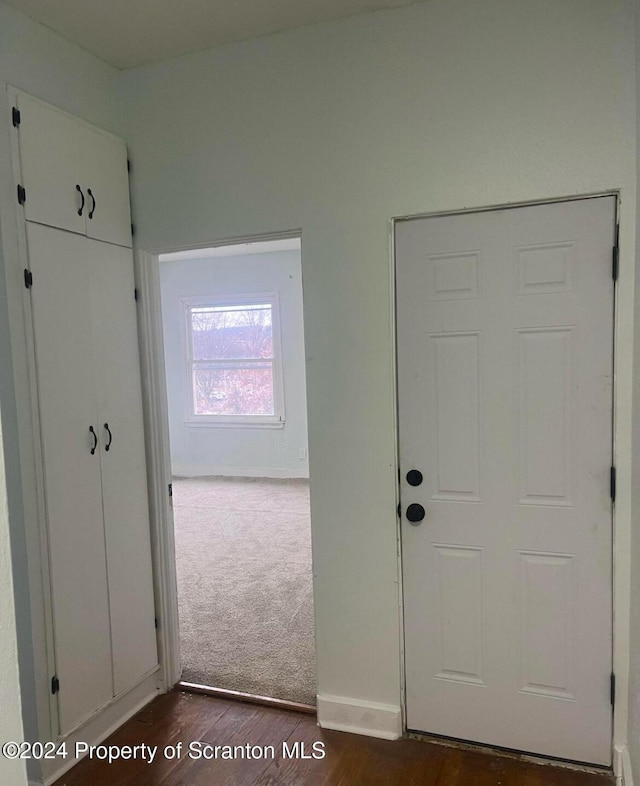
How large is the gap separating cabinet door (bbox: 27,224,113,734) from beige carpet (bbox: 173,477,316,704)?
0.66 metres

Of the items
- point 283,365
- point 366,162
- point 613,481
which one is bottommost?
point 613,481

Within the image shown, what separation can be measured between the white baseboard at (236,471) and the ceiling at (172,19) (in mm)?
5042

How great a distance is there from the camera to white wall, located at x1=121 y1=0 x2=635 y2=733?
6.43ft

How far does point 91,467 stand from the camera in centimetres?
236

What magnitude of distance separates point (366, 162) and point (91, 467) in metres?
1.64

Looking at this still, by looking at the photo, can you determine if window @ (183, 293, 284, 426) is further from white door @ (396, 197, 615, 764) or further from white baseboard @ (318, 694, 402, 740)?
white door @ (396, 197, 615, 764)

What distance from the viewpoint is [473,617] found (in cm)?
222

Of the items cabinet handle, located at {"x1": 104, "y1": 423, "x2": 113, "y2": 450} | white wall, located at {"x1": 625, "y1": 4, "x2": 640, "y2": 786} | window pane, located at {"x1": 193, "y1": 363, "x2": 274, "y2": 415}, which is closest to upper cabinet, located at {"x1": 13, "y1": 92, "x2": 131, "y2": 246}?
cabinet handle, located at {"x1": 104, "y1": 423, "x2": 113, "y2": 450}

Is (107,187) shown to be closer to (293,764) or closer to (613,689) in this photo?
(293,764)

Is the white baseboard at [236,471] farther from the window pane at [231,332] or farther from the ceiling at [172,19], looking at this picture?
the ceiling at [172,19]

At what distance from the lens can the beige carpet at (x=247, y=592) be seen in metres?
2.81

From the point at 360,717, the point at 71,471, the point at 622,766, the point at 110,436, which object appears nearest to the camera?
the point at 622,766

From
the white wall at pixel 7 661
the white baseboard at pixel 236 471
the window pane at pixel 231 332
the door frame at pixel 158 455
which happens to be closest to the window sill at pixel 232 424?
the white baseboard at pixel 236 471

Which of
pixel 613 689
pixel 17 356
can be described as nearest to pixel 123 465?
pixel 17 356
